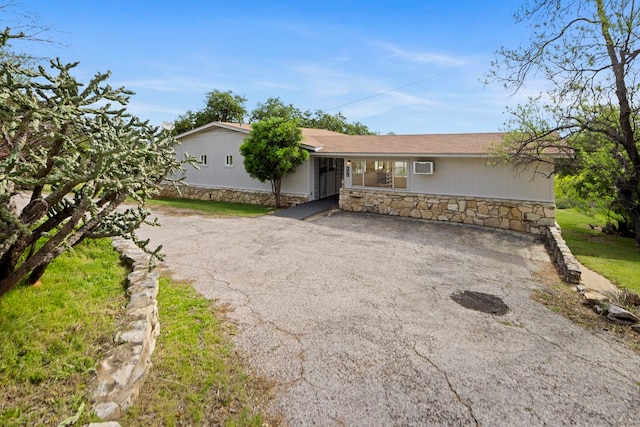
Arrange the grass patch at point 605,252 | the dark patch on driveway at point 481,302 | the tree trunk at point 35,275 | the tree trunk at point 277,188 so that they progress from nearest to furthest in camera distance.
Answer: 1. the tree trunk at point 35,275
2. the dark patch on driveway at point 481,302
3. the grass patch at point 605,252
4. the tree trunk at point 277,188

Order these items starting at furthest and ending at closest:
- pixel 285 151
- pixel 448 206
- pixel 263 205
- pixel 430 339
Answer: pixel 263 205 < pixel 285 151 < pixel 448 206 < pixel 430 339

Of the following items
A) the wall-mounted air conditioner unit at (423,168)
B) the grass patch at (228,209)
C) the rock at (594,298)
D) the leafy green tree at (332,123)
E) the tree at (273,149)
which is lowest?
the rock at (594,298)

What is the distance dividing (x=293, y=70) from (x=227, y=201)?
14113 millimetres

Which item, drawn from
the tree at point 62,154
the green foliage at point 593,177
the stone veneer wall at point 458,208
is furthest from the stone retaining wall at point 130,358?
the stone veneer wall at point 458,208

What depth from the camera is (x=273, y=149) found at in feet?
44.1

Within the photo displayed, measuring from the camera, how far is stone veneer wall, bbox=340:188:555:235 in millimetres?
10540

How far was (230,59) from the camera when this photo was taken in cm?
2009

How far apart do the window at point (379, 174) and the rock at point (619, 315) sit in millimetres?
8293

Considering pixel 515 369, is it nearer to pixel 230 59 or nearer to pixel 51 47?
pixel 51 47

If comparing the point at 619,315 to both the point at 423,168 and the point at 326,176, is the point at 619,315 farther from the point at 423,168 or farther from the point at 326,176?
the point at 326,176

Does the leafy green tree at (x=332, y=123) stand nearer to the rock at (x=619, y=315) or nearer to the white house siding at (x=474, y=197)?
the white house siding at (x=474, y=197)

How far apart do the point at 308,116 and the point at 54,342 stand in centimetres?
3419

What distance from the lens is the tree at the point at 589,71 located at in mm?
5531

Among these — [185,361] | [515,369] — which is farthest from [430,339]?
[185,361]
